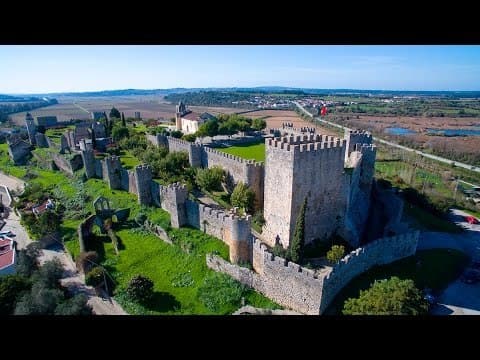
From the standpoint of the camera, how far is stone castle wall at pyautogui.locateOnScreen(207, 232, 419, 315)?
11602 mm

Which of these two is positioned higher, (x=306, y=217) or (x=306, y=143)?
(x=306, y=143)

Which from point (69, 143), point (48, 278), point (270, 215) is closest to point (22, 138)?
point (69, 143)

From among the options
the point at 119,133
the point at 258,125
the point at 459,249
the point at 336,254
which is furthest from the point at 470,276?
the point at 119,133

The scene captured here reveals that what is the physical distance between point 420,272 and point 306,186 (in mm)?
6266

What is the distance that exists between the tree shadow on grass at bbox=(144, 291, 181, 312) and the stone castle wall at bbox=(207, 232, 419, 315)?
2271 millimetres

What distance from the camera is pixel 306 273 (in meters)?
11.6

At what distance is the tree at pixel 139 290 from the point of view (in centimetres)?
1309

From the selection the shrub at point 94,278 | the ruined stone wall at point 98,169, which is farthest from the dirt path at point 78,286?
the ruined stone wall at point 98,169

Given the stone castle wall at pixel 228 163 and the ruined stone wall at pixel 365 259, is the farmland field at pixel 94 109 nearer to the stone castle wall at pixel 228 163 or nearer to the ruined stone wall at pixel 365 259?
the stone castle wall at pixel 228 163

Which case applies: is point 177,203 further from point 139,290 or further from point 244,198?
point 139,290

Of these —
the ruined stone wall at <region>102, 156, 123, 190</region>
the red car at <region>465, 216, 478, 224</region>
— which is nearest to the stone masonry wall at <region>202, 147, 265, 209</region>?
the ruined stone wall at <region>102, 156, 123, 190</region>

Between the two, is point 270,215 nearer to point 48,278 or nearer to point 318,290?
point 318,290
